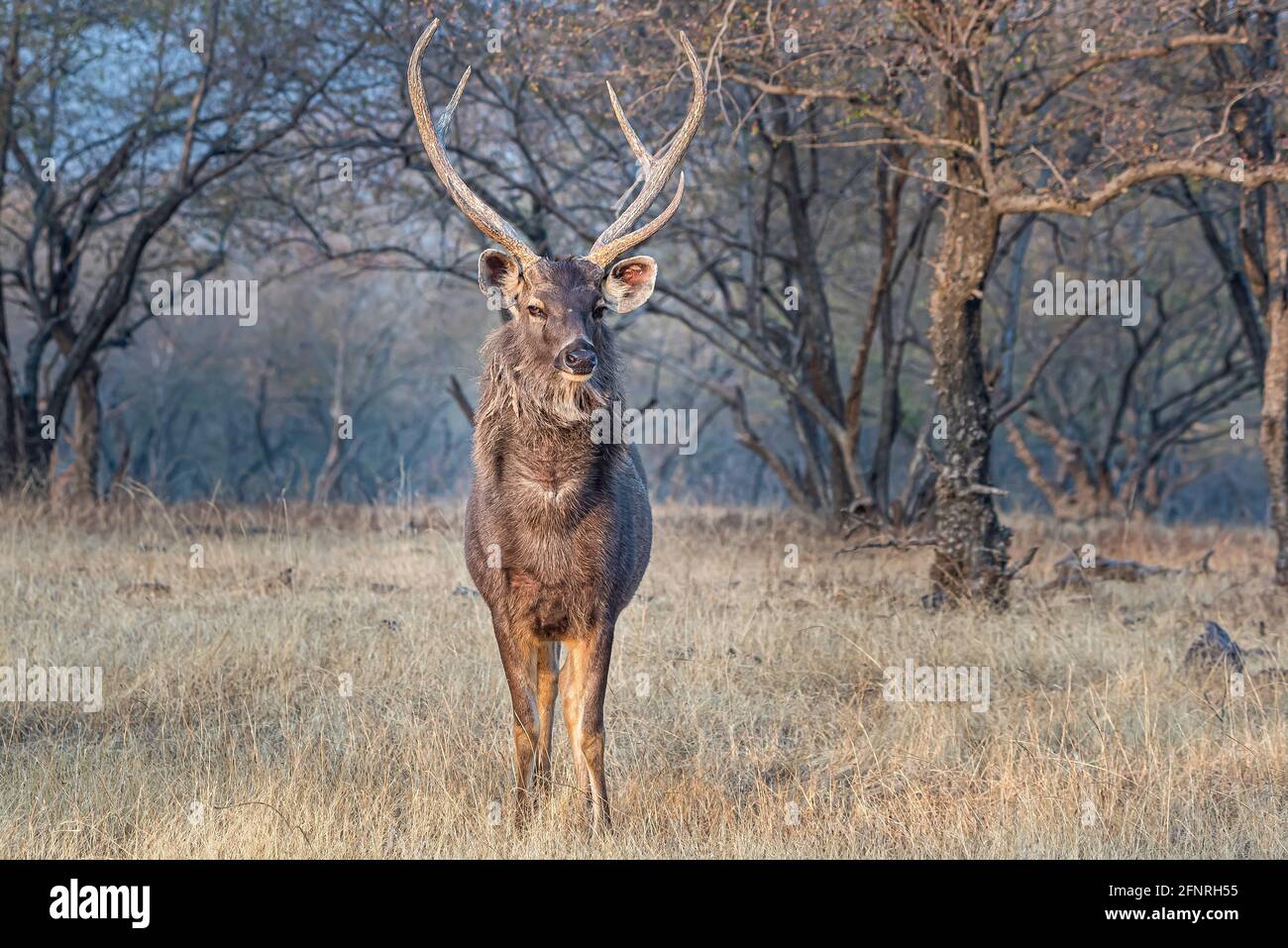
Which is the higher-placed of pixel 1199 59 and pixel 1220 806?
pixel 1199 59

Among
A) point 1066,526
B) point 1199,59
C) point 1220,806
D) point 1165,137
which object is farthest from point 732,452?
point 1220,806

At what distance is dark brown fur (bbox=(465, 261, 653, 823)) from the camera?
18.0ft

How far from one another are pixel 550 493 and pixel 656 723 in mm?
1803

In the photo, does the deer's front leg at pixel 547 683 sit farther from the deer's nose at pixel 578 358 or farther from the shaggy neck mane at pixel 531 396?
the deer's nose at pixel 578 358

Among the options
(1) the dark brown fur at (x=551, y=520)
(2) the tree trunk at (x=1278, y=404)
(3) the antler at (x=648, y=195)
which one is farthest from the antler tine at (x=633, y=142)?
(2) the tree trunk at (x=1278, y=404)

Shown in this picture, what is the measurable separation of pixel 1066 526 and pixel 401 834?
43.4 feet

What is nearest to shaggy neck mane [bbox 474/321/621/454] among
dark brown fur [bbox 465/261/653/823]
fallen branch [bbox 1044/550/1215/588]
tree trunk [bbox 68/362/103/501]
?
dark brown fur [bbox 465/261/653/823]

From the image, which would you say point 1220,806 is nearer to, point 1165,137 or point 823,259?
point 1165,137

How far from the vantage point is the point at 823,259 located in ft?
68.1

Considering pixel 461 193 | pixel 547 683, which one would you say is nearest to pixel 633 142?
pixel 461 193

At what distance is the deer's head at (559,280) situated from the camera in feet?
18.0

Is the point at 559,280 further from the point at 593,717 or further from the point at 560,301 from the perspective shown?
the point at 593,717

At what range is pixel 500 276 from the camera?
5.85 meters

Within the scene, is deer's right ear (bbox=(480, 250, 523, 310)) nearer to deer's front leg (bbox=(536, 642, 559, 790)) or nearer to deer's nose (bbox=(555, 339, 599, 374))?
deer's nose (bbox=(555, 339, 599, 374))
